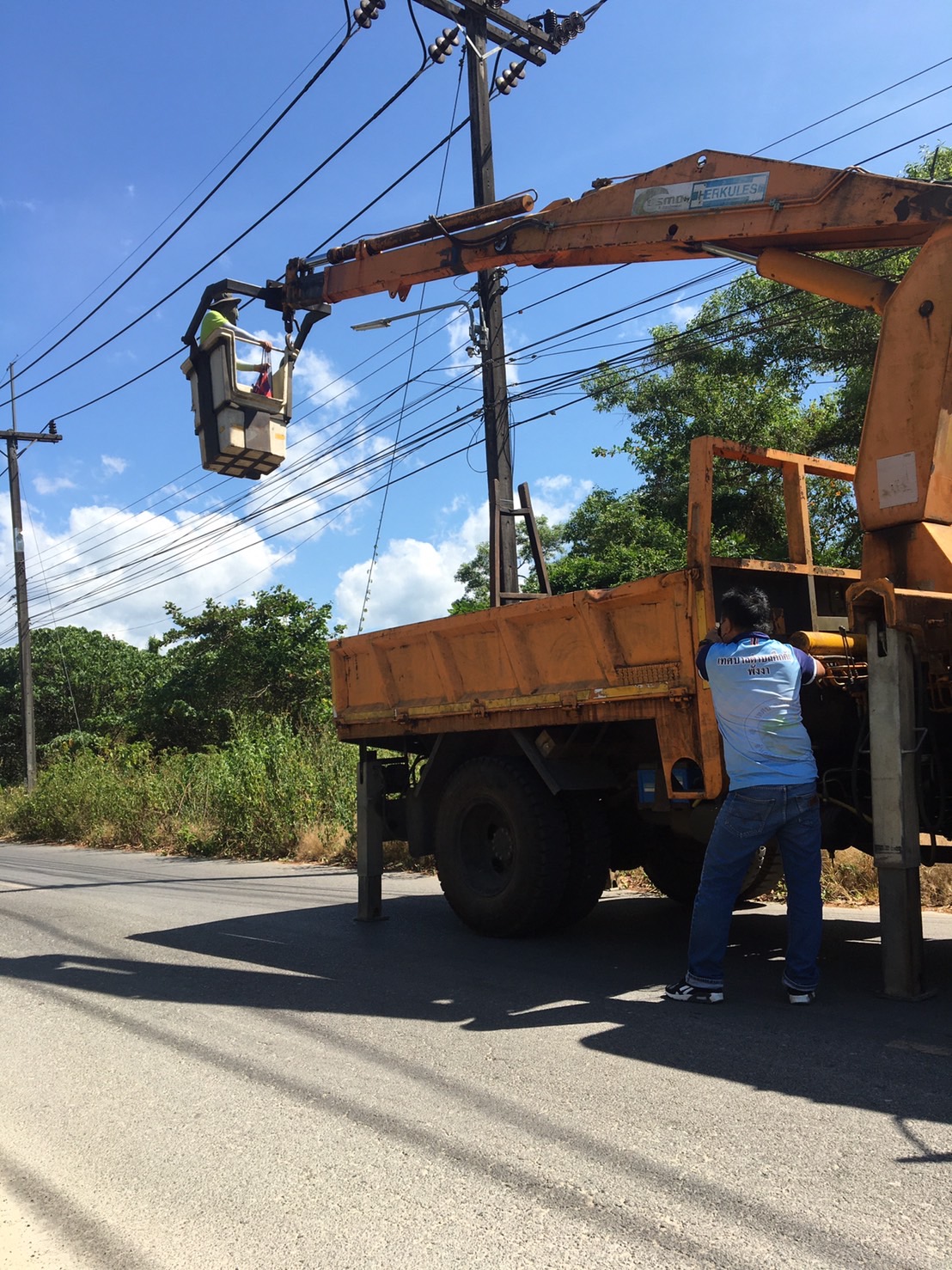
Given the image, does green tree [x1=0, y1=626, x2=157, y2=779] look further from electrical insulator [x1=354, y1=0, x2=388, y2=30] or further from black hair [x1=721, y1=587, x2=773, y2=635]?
black hair [x1=721, y1=587, x2=773, y2=635]

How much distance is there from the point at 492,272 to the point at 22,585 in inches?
759

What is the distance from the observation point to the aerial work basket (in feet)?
25.2

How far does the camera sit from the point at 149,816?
18438 mm

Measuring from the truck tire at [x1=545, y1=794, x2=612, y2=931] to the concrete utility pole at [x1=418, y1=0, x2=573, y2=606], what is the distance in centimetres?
440

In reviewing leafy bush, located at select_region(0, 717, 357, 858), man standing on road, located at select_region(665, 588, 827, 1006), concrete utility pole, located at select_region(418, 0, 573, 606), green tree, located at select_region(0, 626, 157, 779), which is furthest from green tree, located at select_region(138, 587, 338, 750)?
man standing on road, located at select_region(665, 588, 827, 1006)

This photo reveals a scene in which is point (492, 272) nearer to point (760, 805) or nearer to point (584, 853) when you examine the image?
point (584, 853)

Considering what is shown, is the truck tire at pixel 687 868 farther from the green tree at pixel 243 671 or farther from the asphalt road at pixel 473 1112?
the green tree at pixel 243 671

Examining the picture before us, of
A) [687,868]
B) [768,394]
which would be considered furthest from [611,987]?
[768,394]

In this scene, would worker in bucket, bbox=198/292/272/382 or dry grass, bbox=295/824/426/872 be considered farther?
dry grass, bbox=295/824/426/872

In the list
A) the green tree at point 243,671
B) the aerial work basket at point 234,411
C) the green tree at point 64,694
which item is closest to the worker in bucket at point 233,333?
the aerial work basket at point 234,411

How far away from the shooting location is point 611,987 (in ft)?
18.0

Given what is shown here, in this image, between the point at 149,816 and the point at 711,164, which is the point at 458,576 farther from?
the point at 711,164

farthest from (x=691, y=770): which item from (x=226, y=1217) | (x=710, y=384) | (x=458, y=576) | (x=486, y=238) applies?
(x=458, y=576)

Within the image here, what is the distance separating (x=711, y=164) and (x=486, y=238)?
191cm
